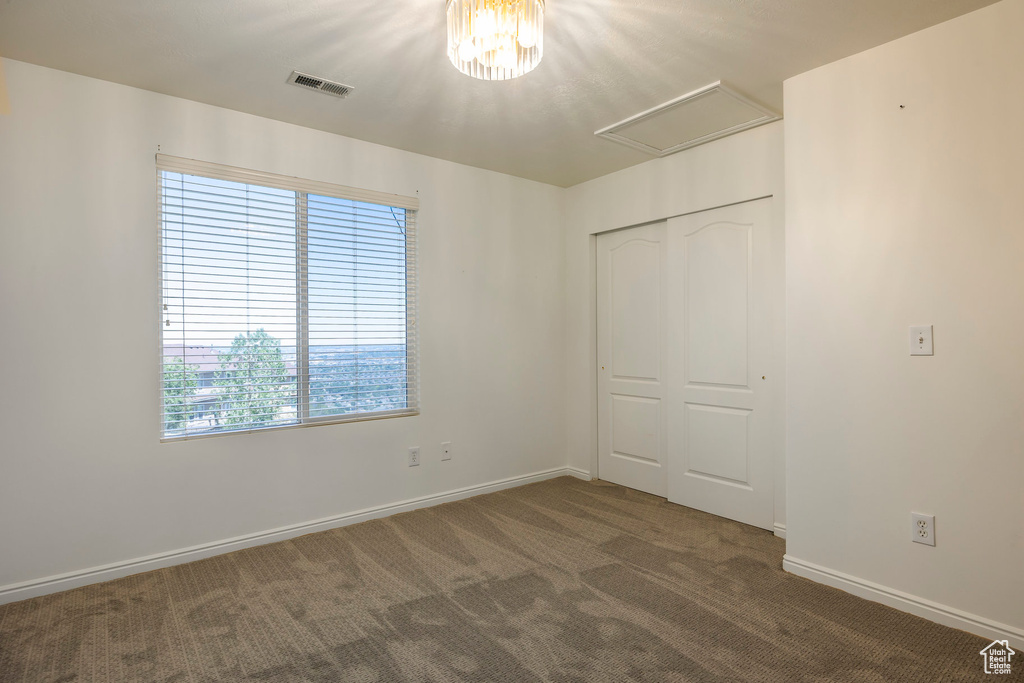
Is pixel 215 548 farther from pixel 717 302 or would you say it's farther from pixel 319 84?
pixel 717 302

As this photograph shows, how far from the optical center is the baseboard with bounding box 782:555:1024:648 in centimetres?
208

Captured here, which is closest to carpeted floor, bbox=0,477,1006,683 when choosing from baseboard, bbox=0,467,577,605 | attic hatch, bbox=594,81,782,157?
baseboard, bbox=0,467,577,605

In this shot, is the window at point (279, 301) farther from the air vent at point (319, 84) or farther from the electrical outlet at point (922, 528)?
the electrical outlet at point (922, 528)

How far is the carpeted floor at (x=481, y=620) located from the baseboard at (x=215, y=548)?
49 mm

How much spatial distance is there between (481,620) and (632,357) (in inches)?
97.4

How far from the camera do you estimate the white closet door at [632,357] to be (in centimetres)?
402

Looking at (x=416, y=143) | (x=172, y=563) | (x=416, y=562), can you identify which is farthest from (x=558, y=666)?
(x=416, y=143)

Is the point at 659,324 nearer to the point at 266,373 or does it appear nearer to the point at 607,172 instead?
the point at 607,172

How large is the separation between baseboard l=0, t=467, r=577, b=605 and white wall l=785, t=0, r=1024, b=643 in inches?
88.2

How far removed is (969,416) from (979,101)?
4.20 feet

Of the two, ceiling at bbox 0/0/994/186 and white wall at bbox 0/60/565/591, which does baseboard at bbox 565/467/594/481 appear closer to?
white wall at bbox 0/60/565/591

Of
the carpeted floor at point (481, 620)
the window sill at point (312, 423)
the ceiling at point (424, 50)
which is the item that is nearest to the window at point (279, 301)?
the window sill at point (312, 423)

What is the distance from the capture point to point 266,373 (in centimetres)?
317

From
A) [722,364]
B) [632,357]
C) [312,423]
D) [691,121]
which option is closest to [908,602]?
[722,364]
